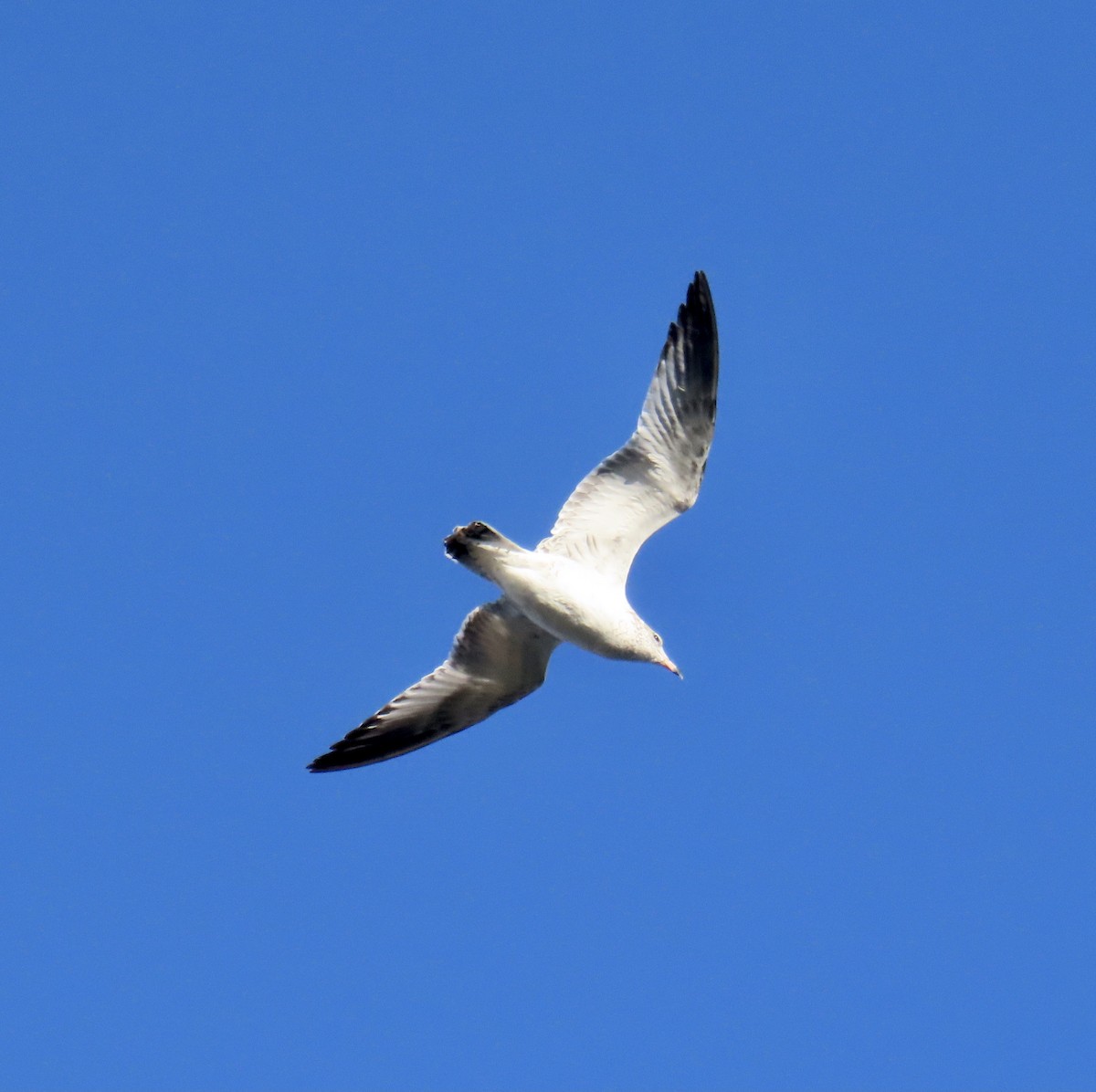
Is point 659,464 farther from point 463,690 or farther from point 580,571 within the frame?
point 463,690

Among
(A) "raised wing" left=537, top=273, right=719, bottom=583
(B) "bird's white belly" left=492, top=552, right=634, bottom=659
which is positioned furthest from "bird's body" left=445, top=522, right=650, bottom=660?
(A) "raised wing" left=537, top=273, right=719, bottom=583

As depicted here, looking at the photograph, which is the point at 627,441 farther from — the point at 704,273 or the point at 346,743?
the point at 346,743

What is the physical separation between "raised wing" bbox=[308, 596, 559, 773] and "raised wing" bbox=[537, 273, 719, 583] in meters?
0.82

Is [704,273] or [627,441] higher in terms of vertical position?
[704,273]

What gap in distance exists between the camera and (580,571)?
15.1 metres

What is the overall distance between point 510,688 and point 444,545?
1.55 meters

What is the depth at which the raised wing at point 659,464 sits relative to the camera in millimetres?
15141

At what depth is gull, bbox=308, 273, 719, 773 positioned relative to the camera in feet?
48.5

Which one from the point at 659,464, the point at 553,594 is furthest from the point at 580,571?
the point at 659,464

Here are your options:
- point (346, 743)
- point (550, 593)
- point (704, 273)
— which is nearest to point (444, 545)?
point (550, 593)

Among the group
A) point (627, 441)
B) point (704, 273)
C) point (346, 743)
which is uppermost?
point (704, 273)

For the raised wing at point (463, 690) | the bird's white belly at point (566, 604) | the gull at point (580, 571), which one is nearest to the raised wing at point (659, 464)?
the gull at point (580, 571)

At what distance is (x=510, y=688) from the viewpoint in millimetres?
15609

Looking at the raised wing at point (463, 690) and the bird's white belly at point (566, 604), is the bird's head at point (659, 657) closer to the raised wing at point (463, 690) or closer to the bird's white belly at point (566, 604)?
the bird's white belly at point (566, 604)
